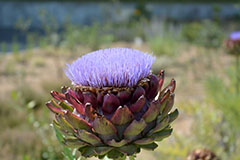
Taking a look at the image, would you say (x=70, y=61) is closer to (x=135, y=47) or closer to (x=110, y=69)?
(x=135, y=47)

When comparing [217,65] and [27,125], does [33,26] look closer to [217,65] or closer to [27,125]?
[217,65]

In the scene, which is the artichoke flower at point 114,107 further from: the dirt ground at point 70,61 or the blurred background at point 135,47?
the dirt ground at point 70,61

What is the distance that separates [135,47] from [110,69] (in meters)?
8.09

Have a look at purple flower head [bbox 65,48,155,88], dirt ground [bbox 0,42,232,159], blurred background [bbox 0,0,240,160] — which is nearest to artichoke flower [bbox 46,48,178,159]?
purple flower head [bbox 65,48,155,88]

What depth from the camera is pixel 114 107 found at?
44.6 inches

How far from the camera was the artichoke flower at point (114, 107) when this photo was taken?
1.07 meters

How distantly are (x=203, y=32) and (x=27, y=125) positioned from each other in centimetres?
583

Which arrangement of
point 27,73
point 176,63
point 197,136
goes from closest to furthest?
point 197,136 < point 27,73 < point 176,63

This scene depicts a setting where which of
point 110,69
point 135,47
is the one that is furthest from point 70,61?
point 110,69

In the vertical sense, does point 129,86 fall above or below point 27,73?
above

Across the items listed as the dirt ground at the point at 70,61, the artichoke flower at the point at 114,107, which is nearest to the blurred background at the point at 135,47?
the dirt ground at the point at 70,61

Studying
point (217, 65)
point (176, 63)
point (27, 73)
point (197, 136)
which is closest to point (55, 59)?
point (27, 73)

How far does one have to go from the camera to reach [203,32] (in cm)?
815

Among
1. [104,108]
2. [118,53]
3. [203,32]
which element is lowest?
[203,32]
